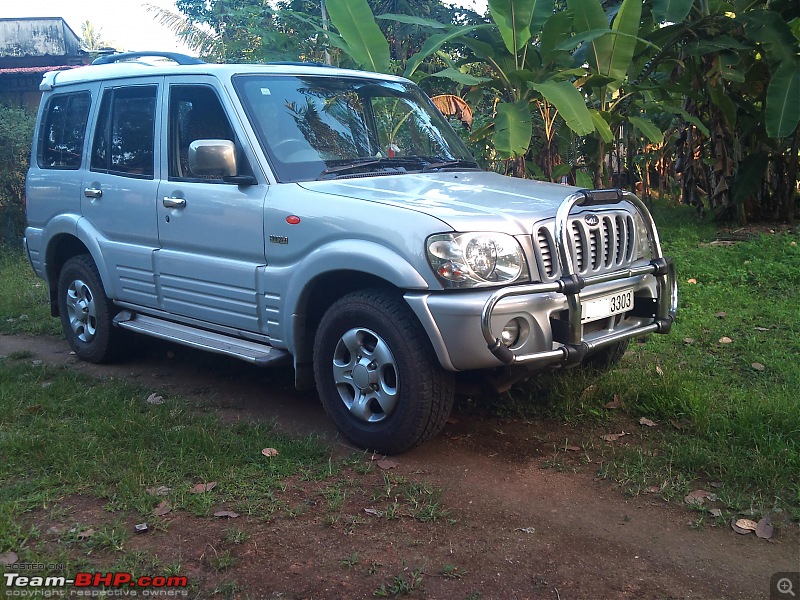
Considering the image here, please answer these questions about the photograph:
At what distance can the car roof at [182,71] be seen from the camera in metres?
4.98

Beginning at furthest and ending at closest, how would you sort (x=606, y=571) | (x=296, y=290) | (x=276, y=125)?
1. (x=276, y=125)
2. (x=296, y=290)
3. (x=606, y=571)

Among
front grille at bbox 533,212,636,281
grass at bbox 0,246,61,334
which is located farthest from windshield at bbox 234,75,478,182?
grass at bbox 0,246,61,334

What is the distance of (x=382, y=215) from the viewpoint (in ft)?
13.2

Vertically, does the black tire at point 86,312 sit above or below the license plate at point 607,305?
below

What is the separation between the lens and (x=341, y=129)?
4961 millimetres

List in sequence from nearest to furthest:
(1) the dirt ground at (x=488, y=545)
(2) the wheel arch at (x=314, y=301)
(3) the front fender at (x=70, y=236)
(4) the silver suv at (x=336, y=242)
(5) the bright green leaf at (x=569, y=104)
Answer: (1) the dirt ground at (x=488, y=545)
(4) the silver suv at (x=336, y=242)
(2) the wheel arch at (x=314, y=301)
(3) the front fender at (x=70, y=236)
(5) the bright green leaf at (x=569, y=104)

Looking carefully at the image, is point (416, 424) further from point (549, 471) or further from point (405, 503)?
point (549, 471)

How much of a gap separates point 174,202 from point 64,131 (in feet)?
5.90

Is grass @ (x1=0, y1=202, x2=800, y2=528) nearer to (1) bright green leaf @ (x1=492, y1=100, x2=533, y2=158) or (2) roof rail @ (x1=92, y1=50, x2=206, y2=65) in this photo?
(1) bright green leaf @ (x1=492, y1=100, x2=533, y2=158)

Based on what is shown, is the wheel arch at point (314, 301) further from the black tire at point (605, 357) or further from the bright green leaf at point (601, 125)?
the bright green leaf at point (601, 125)

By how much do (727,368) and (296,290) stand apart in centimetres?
293

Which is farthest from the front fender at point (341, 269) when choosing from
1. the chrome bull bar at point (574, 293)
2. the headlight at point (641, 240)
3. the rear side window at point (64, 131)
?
the rear side window at point (64, 131)

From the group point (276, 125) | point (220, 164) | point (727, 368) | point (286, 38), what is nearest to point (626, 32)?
point (727, 368)

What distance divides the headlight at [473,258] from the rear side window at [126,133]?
248cm
